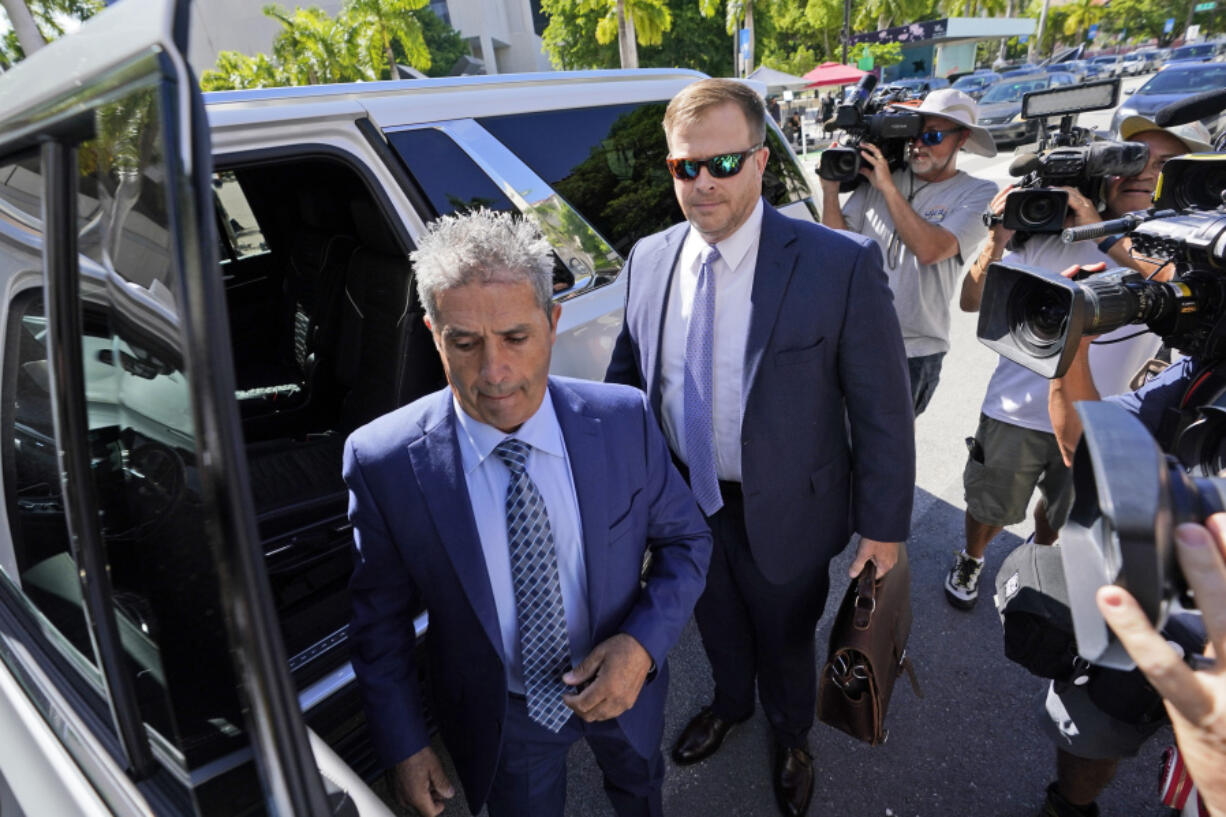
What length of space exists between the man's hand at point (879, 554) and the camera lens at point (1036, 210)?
3.97 ft

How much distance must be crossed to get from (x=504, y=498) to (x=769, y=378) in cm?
77

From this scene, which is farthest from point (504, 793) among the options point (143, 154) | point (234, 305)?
point (234, 305)

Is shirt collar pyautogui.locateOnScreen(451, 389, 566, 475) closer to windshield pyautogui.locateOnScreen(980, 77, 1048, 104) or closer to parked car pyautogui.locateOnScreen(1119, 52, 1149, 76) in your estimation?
windshield pyautogui.locateOnScreen(980, 77, 1048, 104)

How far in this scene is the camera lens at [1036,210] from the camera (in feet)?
6.93

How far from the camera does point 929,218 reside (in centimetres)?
279

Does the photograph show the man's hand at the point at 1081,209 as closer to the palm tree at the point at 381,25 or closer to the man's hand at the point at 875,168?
the man's hand at the point at 875,168

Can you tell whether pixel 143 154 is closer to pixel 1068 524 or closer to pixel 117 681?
pixel 117 681

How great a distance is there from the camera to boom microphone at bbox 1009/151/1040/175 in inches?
97.3

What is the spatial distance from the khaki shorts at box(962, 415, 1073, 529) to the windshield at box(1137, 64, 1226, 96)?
1510cm

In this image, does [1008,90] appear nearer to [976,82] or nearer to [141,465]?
[976,82]

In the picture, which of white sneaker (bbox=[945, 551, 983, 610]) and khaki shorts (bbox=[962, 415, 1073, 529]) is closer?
khaki shorts (bbox=[962, 415, 1073, 529])

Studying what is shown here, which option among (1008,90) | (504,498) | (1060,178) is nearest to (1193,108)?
(1060,178)

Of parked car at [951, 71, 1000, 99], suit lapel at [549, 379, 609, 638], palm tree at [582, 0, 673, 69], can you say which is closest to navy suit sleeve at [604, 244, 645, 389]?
suit lapel at [549, 379, 609, 638]

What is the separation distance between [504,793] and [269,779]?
0.99 metres
